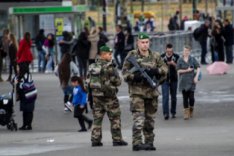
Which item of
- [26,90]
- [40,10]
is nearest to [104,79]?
[26,90]

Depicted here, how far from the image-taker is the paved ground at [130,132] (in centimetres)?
1491

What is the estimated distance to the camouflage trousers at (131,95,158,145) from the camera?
14.1 metres

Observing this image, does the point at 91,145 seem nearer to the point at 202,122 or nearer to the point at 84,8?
the point at 202,122

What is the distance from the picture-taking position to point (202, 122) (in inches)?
795

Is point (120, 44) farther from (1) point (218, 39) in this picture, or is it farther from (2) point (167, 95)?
(2) point (167, 95)

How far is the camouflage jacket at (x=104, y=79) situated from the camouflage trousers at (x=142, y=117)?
995mm

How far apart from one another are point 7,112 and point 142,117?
256 inches

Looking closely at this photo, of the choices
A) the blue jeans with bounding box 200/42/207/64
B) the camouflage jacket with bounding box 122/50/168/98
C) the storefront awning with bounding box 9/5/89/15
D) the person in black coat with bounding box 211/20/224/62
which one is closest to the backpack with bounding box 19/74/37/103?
the camouflage jacket with bounding box 122/50/168/98

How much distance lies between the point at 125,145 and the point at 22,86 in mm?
5084

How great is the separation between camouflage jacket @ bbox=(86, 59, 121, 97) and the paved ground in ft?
2.86

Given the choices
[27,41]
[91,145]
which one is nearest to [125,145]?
[91,145]

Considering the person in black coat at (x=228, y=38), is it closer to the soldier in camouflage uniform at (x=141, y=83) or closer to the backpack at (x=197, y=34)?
the backpack at (x=197, y=34)

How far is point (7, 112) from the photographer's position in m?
20.1

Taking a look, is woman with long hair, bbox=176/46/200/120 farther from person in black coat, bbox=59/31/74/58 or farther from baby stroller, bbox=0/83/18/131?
person in black coat, bbox=59/31/74/58
